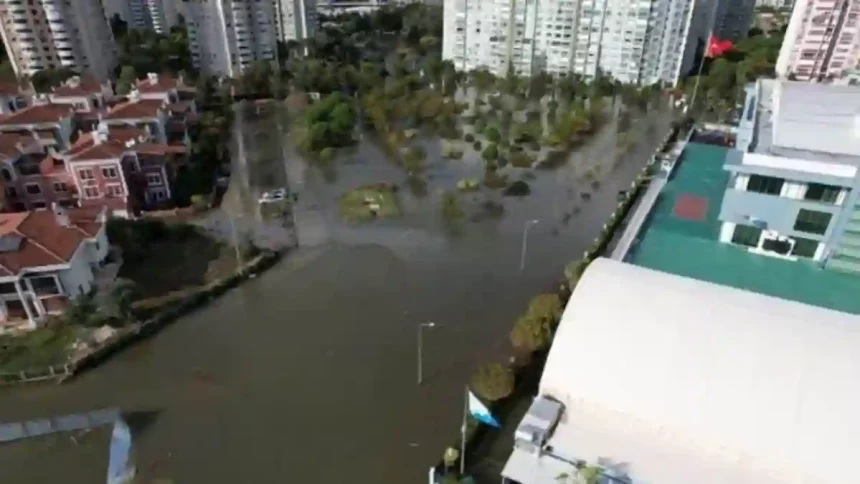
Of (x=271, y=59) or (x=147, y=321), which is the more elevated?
(x=271, y=59)

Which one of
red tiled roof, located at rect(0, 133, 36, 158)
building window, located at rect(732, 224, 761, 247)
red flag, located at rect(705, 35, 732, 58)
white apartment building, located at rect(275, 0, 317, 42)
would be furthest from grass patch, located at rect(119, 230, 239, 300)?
red flag, located at rect(705, 35, 732, 58)

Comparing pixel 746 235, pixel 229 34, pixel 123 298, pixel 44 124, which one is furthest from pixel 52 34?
pixel 746 235

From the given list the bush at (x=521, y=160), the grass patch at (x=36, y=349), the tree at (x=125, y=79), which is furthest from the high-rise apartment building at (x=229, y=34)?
the grass patch at (x=36, y=349)

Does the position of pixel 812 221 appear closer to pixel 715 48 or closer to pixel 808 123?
Answer: pixel 808 123

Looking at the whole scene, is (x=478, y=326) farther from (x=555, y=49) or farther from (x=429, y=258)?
→ (x=555, y=49)

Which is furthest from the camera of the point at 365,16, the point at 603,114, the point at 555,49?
the point at 365,16

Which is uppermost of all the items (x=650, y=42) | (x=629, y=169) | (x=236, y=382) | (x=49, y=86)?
(x=650, y=42)

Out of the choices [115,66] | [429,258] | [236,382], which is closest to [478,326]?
[429,258]
